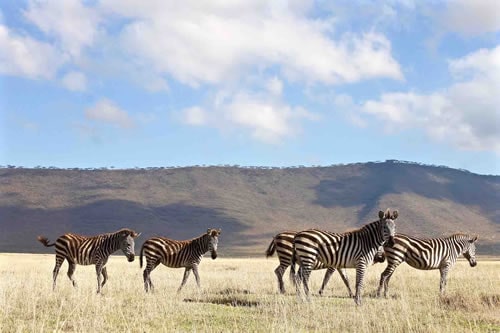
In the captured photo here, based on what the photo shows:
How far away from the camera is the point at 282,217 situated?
17150 cm

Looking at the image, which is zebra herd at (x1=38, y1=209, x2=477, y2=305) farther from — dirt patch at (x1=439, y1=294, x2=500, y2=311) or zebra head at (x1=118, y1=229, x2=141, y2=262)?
dirt patch at (x1=439, y1=294, x2=500, y2=311)

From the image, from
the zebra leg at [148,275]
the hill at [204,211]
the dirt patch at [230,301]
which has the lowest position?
the dirt patch at [230,301]

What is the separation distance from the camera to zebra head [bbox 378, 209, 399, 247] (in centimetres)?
1475

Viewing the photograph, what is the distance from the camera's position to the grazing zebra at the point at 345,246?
1489 centimetres

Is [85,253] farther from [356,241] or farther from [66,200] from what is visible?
[66,200]

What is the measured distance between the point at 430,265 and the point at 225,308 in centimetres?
727

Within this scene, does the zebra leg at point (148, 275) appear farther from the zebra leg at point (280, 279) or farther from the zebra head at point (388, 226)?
the zebra head at point (388, 226)

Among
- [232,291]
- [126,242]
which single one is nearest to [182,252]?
[126,242]

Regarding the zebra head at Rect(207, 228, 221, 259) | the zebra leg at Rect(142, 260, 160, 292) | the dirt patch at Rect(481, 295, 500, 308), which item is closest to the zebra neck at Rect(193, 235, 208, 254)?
the zebra head at Rect(207, 228, 221, 259)

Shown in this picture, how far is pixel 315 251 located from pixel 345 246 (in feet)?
2.54

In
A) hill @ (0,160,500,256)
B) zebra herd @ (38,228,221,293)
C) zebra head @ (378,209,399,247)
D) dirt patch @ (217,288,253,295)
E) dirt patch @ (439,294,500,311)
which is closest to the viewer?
dirt patch @ (439,294,500,311)

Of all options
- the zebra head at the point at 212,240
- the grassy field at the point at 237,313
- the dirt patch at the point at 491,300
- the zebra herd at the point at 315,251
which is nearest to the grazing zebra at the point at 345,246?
→ the zebra herd at the point at 315,251

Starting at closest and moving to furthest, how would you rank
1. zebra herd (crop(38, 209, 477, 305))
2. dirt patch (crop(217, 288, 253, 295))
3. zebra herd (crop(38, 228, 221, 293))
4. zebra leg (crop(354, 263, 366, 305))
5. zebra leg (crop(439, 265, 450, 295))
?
1. zebra leg (crop(354, 263, 366, 305))
2. zebra herd (crop(38, 209, 477, 305))
3. zebra leg (crop(439, 265, 450, 295))
4. dirt patch (crop(217, 288, 253, 295))
5. zebra herd (crop(38, 228, 221, 293))

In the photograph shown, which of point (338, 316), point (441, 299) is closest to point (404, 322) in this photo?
point (338, 316)
